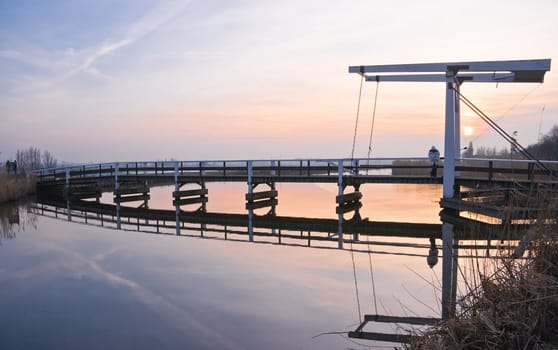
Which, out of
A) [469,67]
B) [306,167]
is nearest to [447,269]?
[469,67]

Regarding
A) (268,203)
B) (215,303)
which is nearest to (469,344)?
(215,303)

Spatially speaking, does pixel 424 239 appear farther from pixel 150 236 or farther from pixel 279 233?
pixel 150 236

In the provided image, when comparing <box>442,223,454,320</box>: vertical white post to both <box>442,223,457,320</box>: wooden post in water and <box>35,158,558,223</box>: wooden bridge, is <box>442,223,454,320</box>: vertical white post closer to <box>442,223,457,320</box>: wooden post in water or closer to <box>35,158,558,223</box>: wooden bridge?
<box>442,223,457,320</box>: wooden post in water

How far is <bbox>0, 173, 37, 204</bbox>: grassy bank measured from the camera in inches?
972

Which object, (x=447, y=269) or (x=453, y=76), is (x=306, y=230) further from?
(x=453, y=76)

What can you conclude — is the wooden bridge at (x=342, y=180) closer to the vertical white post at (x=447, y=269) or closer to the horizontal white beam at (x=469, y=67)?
the vertical white post at (x=447, y=269)

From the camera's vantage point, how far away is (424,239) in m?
12.7

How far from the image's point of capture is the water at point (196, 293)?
602cm

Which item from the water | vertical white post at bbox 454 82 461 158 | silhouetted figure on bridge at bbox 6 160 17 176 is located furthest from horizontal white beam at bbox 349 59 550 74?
silhouetted figure on bridge at bbox 6 160 17 176

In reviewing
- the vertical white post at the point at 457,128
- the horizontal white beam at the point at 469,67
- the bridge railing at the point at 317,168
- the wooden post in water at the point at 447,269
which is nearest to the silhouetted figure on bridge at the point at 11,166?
the bridge railing at the point at 317,168

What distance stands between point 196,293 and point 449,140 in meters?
11.9

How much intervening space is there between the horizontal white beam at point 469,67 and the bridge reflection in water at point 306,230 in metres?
5.49

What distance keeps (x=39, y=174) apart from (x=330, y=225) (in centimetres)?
2643

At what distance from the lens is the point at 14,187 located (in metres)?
26.3
